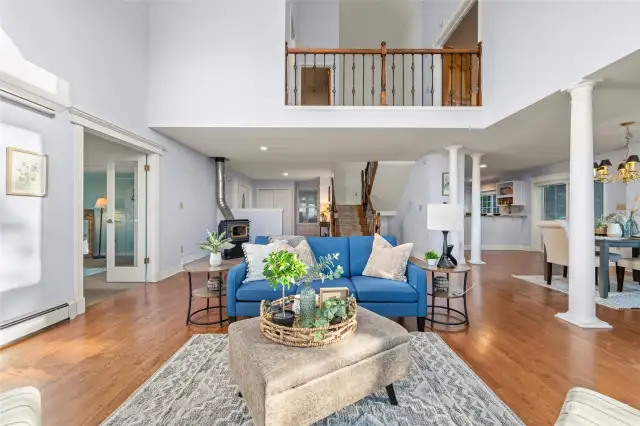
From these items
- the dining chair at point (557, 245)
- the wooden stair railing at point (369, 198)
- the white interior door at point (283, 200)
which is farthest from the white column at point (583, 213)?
the white interior door at point (283, 200)

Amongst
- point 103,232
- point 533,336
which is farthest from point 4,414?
point 103,232

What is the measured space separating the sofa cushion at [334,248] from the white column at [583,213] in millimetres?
2396

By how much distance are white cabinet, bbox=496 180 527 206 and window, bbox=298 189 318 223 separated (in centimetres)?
672

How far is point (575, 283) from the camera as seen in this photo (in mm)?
3334

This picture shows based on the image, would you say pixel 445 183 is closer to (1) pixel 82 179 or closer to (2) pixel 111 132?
(2) pixel 111 132

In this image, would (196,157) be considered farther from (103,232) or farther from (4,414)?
(4,414)

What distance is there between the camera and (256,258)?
3184mm

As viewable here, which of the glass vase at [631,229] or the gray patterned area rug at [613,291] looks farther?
the glass vase at [631,229]

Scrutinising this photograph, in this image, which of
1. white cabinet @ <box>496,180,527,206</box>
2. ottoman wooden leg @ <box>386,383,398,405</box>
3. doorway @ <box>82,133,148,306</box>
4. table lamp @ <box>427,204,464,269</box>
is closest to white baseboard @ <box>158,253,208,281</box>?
doorway @ <box>82,133,148,306</box>

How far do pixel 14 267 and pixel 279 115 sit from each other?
3.53 m

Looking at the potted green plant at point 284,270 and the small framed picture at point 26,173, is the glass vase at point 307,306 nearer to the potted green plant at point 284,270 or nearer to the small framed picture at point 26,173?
the potted green plant at point 284,270

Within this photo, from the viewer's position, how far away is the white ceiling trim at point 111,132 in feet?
11.5

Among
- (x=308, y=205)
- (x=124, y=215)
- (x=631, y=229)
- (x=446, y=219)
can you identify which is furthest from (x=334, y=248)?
(x=308, y=205)

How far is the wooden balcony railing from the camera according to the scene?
498 cm
